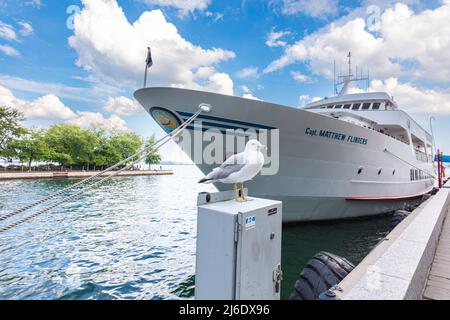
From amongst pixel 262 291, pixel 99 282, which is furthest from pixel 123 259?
pixel 262 291

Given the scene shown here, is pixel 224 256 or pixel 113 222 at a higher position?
pixel 224 256

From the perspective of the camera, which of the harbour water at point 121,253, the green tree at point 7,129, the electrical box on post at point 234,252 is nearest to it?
the electrical box on post at point 234,252

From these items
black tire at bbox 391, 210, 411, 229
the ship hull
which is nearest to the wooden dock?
black tire at bbox 391, 210, 411, 229

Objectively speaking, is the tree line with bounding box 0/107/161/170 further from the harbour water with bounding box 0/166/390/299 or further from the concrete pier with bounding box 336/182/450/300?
the concrete pier with bounding box 336/182/450/300

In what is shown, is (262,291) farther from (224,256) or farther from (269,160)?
(269,160)

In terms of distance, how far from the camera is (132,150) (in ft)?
199

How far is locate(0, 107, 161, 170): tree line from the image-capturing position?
4084 centimetres

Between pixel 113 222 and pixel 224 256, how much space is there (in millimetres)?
10908

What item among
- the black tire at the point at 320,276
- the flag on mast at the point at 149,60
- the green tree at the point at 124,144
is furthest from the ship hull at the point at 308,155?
the green tree at the point at 124,144

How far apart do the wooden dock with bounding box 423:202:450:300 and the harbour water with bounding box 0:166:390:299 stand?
249cm

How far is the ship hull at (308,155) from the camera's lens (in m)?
6.55

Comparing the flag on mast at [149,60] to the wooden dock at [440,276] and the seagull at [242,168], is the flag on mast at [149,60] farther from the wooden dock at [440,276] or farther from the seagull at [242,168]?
the wooden dock at [440,276]

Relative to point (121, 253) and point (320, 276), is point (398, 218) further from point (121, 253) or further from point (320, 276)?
point (121, 253)

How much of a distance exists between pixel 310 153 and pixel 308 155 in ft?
0.30
